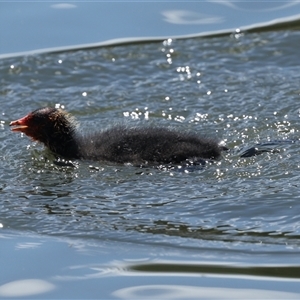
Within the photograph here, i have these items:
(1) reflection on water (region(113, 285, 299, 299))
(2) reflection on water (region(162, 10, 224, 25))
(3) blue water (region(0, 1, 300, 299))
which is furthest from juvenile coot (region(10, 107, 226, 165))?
(2) reflection on water (region(162, 10, 224, 25))

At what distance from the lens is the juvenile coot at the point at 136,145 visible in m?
7.29

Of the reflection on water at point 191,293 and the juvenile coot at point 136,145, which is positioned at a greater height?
the juvenile coot at point 136,145

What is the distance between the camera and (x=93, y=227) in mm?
6227

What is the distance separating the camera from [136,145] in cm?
736

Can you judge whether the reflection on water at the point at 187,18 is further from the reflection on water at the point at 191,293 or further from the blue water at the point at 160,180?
the reflection on water at the point at 191,293

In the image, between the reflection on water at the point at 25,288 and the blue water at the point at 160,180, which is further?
the blue water at the point at 160,180

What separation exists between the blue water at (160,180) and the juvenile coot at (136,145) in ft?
0.34

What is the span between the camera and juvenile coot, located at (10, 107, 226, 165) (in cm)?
729

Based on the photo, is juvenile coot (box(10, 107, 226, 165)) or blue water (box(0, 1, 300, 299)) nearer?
blue water (box(0, 1, 300, 299))

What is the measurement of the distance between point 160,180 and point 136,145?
429 mm

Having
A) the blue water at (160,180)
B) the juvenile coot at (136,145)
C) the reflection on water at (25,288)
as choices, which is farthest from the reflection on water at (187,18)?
the reflection on water at (25,288)

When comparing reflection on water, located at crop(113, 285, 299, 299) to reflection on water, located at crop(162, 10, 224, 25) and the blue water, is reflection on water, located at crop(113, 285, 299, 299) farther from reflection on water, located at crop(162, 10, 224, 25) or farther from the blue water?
reflection on water, located at crop(162, 10, 224, 25)

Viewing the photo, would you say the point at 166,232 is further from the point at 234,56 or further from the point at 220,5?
the point at 220,5

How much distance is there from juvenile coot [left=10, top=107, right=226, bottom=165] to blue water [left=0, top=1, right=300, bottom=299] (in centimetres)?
10
